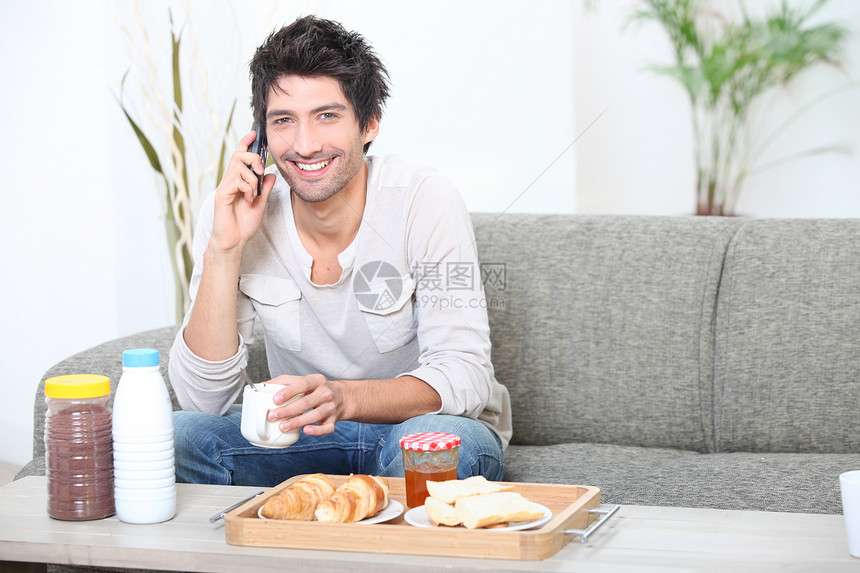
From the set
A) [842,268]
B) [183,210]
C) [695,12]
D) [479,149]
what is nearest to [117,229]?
[183,210]

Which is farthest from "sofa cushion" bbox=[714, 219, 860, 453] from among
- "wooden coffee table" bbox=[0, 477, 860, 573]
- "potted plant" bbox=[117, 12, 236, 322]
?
"potted plant" bbox=[117, 12, 236, 322]

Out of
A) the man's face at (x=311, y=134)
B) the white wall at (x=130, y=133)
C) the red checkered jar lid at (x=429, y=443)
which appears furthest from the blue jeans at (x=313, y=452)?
the white wall at (x=130, y=133)

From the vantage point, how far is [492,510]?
1024mm

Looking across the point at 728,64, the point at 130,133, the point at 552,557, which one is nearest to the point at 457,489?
the point at 552,557

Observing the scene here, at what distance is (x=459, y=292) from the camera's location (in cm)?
156

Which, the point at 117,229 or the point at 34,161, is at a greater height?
the point at 34,161

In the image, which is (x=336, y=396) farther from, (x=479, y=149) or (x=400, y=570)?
(x=479, y=149)

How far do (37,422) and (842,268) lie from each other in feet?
5.05

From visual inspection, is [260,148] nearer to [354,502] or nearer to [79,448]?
[79,448]

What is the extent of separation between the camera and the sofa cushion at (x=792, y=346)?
5.74 feet

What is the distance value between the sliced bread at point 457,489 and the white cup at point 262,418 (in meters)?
0.22

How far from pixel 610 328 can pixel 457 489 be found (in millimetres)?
865

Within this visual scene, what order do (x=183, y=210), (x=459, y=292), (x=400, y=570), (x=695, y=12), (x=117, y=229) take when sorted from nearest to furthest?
(x=400, y=570), (x=459, y=292), (x=183, y=210), (x=117, y=229), (x=695, y=12)

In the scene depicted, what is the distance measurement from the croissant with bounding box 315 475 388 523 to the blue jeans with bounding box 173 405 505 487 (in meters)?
0.26
